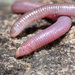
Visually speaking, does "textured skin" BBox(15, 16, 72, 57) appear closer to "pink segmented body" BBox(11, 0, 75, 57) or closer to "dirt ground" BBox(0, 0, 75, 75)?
"pink segmented body" BBox(11, 0, 75, 57)

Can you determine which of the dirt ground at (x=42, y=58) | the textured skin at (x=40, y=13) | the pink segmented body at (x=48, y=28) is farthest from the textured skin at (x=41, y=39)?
the textured skin at (x=40, y=13)

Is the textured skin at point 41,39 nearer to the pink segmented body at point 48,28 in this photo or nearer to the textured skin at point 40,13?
the pink segmented body at point 48,28

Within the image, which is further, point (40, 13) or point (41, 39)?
point (40, 13)

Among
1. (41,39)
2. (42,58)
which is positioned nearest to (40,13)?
(41,39)

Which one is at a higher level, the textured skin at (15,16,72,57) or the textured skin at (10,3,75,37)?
the textured skin at (10,3,75,37)

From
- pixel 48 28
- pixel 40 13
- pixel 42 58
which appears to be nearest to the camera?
pixel 42 58

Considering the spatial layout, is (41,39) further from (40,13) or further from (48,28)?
(40,13)

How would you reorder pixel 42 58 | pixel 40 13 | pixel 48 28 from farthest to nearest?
pixel 40 13
pixel 48 28
pixel 42 58

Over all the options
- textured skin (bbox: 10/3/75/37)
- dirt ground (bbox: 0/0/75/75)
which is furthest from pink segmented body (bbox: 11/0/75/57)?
dirt ground (bbox: 0/0/75/75)

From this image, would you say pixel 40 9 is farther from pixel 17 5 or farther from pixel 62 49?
pixel 17 5
